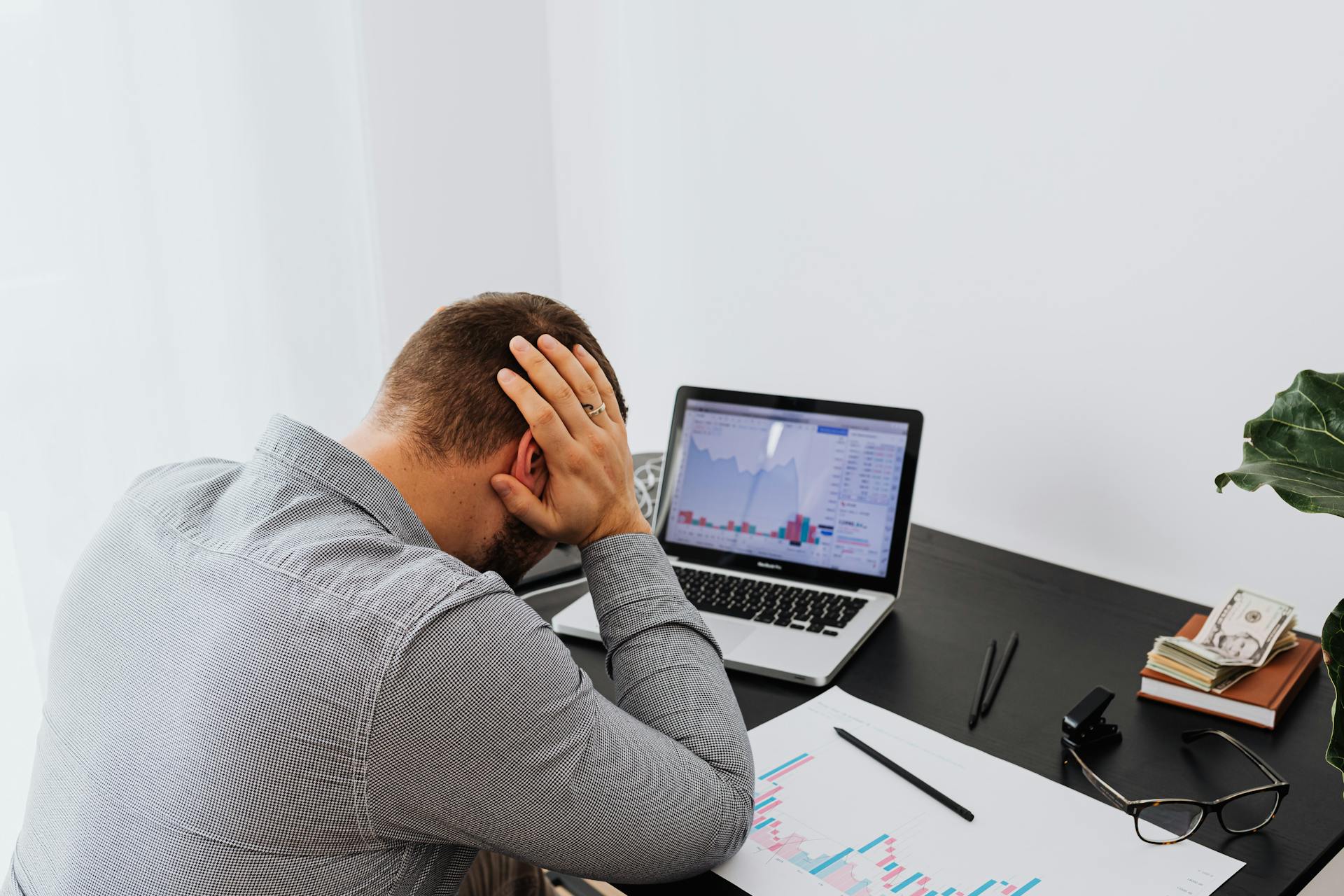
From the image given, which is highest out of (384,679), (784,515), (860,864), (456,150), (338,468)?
(456,150)

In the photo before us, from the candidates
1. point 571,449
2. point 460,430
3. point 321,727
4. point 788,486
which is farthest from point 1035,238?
point 321,727

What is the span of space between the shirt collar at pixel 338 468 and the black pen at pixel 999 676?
64cm

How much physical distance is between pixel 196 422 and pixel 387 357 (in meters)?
0.41

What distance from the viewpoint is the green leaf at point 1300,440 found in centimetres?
88

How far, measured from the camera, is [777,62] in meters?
1.80

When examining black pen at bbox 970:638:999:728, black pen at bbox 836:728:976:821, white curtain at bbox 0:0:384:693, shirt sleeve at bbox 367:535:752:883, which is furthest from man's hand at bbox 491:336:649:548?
white curtain at bbox 0:0:384:693

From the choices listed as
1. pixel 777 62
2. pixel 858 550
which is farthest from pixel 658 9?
pixel 858 550

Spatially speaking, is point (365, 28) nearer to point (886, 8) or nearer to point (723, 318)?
point (723, 318)

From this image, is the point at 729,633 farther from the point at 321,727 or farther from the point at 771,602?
the point at 321,727

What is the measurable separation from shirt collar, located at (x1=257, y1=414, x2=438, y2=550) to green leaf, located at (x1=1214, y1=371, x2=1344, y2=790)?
2.32 feet

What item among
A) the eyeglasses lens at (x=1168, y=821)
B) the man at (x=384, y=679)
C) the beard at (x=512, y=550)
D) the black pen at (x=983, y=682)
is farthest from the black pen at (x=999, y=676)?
the beard at (x=512, y=550)

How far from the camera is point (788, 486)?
1507 mm

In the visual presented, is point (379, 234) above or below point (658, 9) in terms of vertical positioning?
below

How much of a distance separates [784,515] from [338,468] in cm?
72
